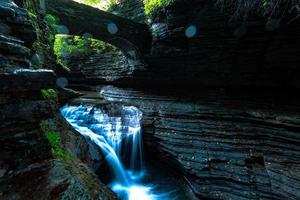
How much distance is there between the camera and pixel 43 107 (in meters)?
3.20

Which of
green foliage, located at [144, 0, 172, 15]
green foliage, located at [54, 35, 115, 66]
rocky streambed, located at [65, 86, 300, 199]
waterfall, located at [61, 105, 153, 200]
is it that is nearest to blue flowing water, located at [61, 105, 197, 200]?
waterfall, located at [61, 105, 153, 200]

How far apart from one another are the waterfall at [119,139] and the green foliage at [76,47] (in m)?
5.44

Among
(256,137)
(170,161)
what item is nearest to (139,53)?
(170,161)

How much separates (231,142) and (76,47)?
34.2ft

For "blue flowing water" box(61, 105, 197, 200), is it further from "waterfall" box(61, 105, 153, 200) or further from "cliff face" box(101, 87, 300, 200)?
"cliff face" box(101, 87, 300, 200)

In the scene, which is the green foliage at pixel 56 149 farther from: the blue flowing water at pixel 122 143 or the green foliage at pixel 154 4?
the green foliage at pixel 154 4

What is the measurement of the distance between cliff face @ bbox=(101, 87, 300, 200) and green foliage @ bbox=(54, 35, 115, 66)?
5562 mm

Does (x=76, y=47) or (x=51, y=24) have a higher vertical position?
(x=76, y=47)

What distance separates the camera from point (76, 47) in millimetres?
13602

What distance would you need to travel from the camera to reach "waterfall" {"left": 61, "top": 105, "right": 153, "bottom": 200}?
20.2 feet

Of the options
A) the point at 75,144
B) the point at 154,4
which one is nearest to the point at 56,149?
the point at 75,144

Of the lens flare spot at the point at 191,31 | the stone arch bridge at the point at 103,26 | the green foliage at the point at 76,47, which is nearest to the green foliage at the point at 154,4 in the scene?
the stone arch bridge at the point at 103,26

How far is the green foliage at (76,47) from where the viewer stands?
13188mm

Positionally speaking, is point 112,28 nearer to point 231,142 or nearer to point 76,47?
point 76,47
